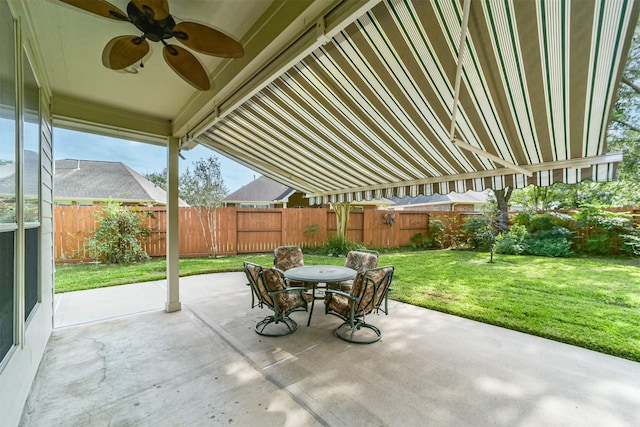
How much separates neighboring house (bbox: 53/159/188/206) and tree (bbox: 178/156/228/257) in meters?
4.64

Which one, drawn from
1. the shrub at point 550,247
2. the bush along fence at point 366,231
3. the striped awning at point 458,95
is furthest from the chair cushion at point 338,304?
the shrub at point 550,247

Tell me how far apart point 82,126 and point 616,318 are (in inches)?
351

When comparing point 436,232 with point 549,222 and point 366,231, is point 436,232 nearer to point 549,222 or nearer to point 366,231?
point 366,231

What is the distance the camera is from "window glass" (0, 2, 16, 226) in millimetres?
1749

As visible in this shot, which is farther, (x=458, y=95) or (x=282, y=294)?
(x=282, y=294)

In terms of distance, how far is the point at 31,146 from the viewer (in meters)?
2.68

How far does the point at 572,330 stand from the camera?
3850mm

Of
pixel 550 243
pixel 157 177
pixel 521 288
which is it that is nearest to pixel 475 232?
pixel 550 243

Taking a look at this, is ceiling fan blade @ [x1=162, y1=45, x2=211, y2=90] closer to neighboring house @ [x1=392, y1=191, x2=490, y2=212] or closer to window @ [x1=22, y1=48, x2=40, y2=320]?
window @ [x1=22, y1=48, x2=40, y2=320]

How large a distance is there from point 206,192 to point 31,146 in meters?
7.44

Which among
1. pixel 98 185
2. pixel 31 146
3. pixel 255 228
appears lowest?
pixel 255 228

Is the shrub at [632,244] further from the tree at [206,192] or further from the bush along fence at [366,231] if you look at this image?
the tree at [206,192]

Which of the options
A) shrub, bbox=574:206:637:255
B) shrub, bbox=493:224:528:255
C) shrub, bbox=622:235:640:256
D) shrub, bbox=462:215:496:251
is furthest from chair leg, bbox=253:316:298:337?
shrub, bbox=574:206:637:255

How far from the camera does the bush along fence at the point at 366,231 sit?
877 cm
